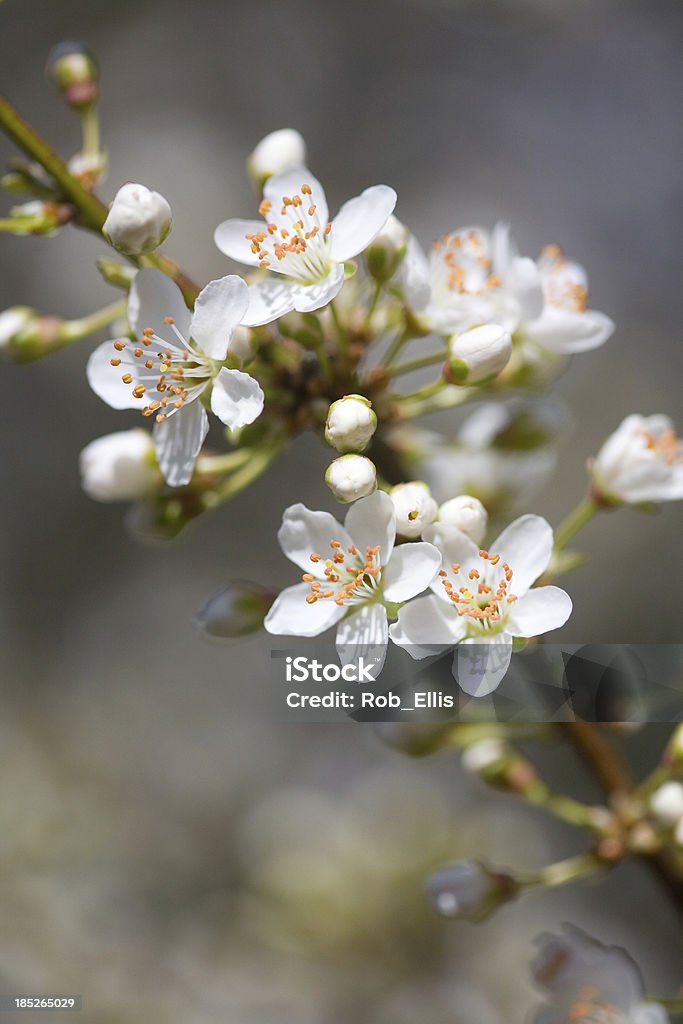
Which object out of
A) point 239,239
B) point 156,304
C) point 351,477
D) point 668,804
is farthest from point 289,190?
point 668,804

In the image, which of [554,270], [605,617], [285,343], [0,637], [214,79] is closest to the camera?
[285,343]

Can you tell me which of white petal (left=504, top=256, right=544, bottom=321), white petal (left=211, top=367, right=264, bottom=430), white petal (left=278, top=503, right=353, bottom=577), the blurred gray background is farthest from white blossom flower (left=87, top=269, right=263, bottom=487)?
the blurred gray background

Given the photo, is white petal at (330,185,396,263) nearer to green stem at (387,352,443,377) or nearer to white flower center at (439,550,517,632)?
green stem at (387,352,443,377)

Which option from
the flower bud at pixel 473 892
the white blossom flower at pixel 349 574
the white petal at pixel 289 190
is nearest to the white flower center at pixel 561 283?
the white petal at pixel 289 190

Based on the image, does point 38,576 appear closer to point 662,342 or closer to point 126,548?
point 126,548

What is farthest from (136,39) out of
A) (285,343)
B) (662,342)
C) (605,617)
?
(285,343)

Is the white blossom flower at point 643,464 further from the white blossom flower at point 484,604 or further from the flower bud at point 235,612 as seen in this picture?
the flower bud at point 235,612

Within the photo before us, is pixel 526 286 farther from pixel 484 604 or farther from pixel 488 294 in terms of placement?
pixel 484 604
